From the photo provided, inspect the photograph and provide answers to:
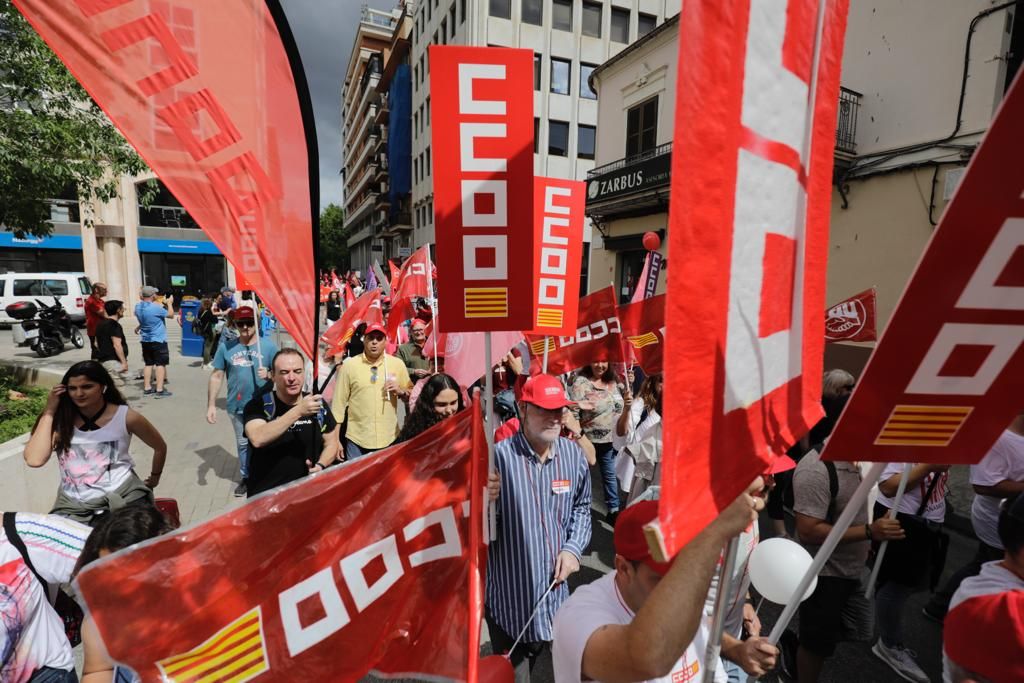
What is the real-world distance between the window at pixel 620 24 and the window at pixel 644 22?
0.66 meters

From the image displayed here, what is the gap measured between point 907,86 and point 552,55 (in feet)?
62.9

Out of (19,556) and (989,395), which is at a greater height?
(989,395)

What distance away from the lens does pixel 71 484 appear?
3.11 meters

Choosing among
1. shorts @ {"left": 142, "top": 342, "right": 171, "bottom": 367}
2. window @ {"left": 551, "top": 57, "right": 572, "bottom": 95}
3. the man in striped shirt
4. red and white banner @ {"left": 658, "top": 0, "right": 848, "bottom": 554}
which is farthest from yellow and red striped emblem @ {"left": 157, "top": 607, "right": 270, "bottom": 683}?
window @ {"left": 551, "top": 57, "right": 572, "bottom": 95}

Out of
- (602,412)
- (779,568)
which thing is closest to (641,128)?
(602,412)

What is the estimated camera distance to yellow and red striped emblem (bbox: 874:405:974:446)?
3.83ft

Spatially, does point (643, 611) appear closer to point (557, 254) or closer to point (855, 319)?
point (557, 254)

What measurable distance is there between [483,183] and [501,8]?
27646mm

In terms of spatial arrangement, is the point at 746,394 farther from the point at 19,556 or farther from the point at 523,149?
the point at 19,556

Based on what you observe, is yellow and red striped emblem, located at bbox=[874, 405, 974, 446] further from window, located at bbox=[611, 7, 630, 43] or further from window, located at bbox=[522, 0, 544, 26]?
window, located at bbox=[611, 7, 630, 43]

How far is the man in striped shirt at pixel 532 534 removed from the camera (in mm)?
2490

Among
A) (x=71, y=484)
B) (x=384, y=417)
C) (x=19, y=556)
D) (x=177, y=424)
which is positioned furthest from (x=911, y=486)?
(x=177, y=424)

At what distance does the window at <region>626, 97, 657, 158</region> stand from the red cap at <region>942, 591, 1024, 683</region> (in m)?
15.5

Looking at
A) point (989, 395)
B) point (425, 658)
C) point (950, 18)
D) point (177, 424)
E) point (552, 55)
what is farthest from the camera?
point (552, 55)
